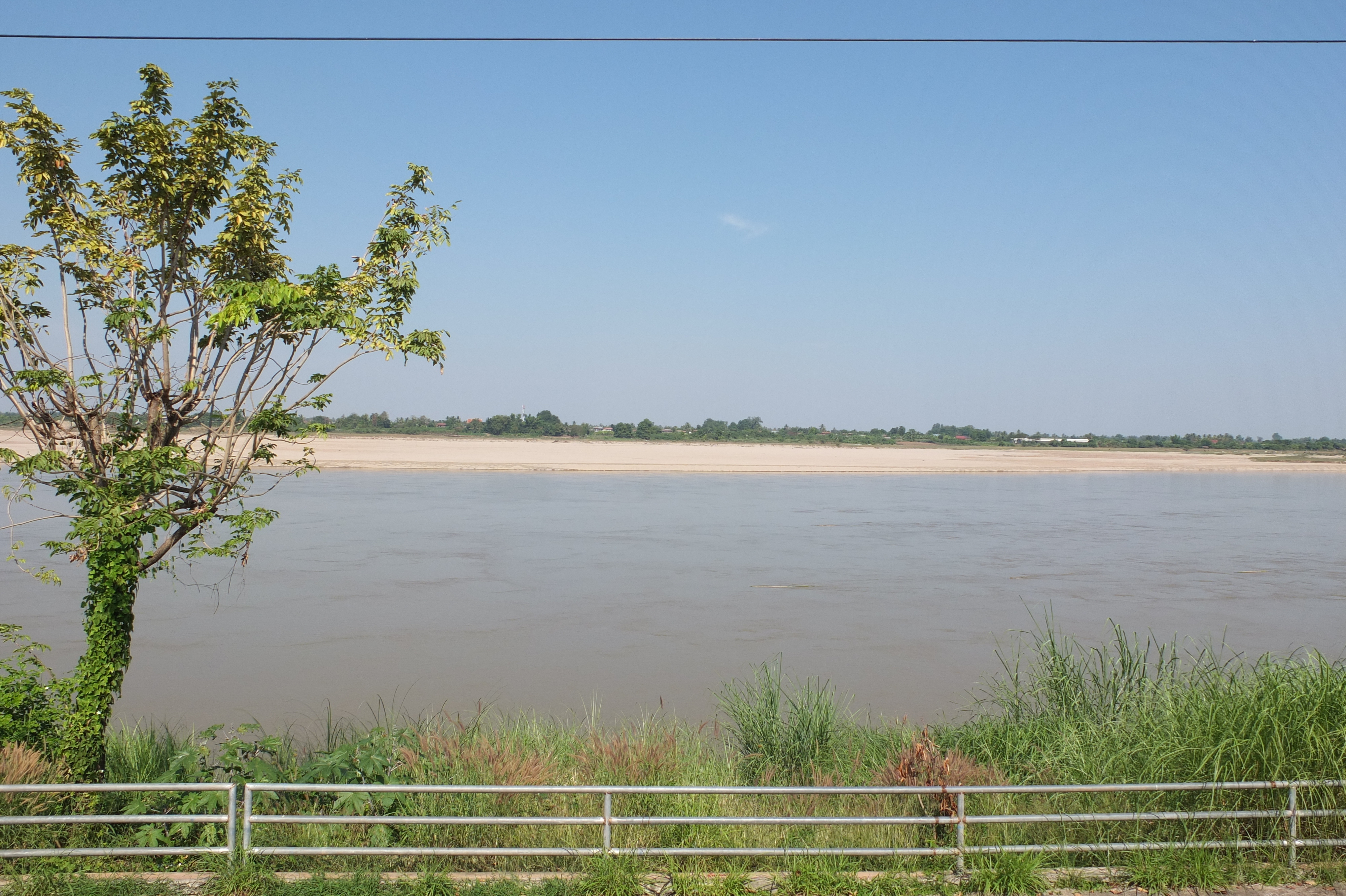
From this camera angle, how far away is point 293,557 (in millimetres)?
19938

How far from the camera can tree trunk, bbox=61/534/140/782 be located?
5723mm

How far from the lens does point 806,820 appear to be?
4621mm

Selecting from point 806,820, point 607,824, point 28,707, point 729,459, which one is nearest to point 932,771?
point 806,820

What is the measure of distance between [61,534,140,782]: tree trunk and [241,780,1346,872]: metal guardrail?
1724 mm

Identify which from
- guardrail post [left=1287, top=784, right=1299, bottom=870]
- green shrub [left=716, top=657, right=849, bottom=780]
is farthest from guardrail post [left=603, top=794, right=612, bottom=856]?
guardrail post [left=1287, top=784, right=1299, bottom=870]

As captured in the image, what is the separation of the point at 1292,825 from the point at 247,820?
5.51 meters

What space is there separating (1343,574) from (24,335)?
987 inches

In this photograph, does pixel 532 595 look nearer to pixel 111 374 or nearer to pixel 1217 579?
pixel 111 374

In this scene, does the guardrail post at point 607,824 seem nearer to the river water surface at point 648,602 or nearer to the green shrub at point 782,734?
the green shrub at point 782,734

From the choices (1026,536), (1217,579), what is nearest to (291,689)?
(1217,579)

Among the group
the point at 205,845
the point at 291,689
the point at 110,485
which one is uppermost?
the point at 110,485

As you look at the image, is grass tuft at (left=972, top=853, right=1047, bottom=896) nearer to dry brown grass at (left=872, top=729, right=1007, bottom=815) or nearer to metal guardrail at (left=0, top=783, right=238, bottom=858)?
dry brown grass at (left=872, top=729, right=1007, bottom=815)

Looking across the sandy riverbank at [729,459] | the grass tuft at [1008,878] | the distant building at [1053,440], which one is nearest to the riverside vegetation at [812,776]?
the grass tuft at [1008,878]

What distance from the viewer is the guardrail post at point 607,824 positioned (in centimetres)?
456
